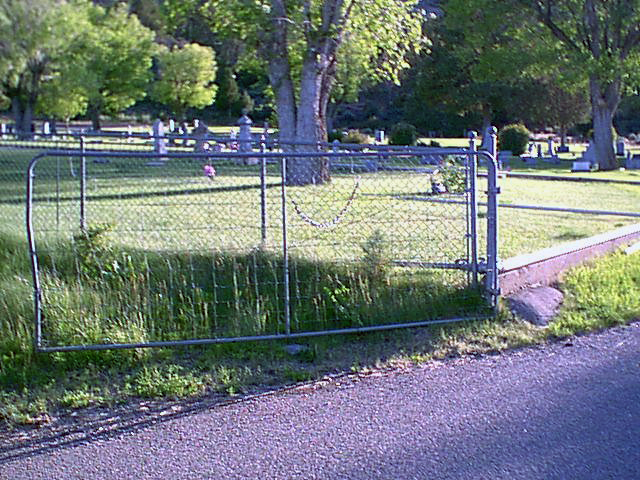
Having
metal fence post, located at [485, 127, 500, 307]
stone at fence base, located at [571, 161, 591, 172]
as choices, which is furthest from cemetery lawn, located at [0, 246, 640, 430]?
stone at fence base, located at [571, 161, 591, 172]

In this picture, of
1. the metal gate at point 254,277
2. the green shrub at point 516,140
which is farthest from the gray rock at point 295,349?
the green shrub at point 516,140

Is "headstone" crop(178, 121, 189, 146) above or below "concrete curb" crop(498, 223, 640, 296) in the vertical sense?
above

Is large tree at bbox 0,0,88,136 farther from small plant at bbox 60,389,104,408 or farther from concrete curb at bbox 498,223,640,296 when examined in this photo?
small plant at bbox 60,389,104,408

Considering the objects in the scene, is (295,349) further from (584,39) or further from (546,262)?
(584,39)

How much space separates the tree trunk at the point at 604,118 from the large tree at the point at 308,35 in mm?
16064

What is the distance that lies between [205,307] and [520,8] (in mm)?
31090

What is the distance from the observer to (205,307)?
702cm

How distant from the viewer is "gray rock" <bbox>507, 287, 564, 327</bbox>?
7.53 meters

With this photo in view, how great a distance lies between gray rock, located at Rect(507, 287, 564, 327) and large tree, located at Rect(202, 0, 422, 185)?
1134 cm

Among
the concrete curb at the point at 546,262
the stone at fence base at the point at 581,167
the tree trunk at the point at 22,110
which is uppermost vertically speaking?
the tree trunk at the point at 22,110

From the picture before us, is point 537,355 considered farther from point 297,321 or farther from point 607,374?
point 297,321

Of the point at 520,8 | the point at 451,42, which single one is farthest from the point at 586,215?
the point at 451,42

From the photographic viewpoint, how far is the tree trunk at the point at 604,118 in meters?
34.7

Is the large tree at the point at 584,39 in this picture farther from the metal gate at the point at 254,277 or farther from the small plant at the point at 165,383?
the small plant at the point at 165,383
